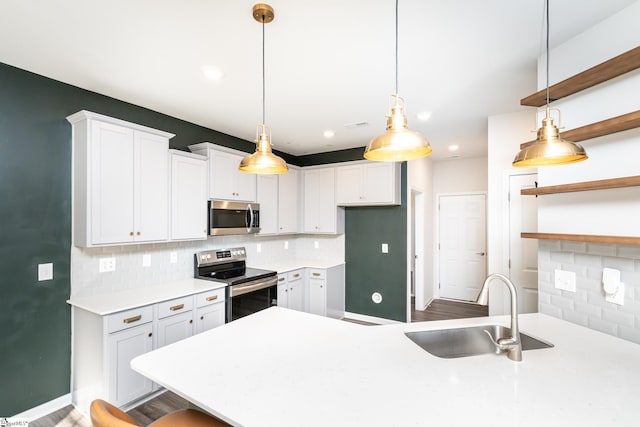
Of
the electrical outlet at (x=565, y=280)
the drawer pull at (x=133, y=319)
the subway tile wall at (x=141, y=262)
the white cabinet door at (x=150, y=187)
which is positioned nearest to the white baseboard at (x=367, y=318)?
the subway tile wall at (x=141, y=262)

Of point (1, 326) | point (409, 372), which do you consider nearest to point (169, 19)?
point (409, 372)

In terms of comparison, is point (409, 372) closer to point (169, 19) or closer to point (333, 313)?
point (169, 19)

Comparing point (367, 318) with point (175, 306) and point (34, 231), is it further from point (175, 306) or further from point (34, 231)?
Result: point (34, 231)

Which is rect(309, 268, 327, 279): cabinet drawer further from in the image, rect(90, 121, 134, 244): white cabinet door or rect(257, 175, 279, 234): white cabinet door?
rect(90, 121, 134, 244): white cabinet door

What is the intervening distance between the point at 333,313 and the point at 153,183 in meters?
2.99

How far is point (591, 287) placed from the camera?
5.87 feet

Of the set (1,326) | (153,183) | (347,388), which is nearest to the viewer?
(347,388)

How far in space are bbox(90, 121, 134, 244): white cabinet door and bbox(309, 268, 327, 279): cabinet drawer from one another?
2.38 meters

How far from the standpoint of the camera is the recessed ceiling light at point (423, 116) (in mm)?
3203

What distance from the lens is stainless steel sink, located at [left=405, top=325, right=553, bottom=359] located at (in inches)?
67.7

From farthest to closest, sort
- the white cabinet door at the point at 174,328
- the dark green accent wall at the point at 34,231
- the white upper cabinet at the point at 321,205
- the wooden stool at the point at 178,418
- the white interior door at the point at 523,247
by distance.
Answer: the white upper cabinet at the point at 321,205
the white interior door at the point at 523,247
the white cabinet door at the point at 174,328
the dark green accent wall at the point at 34,231
the wooden stool at the point at 178,418

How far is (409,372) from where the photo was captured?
1263 mm

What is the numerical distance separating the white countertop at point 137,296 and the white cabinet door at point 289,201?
157 centimetres

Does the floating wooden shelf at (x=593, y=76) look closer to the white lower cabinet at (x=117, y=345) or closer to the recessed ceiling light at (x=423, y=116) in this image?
the recessed ceiling light at (x=423, y=116)
